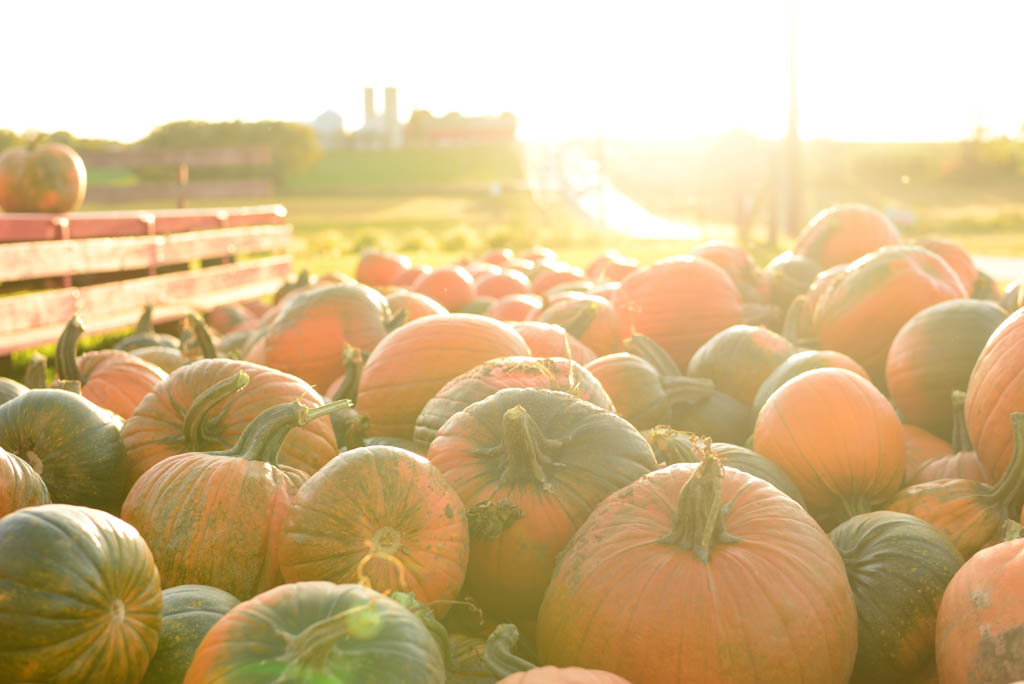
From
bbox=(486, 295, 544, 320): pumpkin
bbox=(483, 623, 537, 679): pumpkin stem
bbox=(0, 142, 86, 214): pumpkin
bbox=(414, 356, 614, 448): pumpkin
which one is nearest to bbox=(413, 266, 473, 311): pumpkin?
bbox=(486, 295, 544, 320): pumpkin

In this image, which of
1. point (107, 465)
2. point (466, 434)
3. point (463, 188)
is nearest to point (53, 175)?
point (107, 465)

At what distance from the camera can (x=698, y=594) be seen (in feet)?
6.98

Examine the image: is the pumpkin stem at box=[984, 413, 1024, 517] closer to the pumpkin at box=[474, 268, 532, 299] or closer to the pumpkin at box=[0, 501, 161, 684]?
the pumpkin at box=[0, 501, 161, 684]

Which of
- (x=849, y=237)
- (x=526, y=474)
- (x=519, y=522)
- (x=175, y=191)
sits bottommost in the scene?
(x=519, y=522)

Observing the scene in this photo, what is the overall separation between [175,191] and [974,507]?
46.2 ft

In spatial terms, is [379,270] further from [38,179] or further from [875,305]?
[875,305]

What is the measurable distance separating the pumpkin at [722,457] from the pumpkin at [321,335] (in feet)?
5.36

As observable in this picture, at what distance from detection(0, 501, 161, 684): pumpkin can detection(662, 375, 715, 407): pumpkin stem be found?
223cm

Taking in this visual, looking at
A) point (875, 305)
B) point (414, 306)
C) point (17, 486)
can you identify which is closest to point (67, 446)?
point (17, 486)

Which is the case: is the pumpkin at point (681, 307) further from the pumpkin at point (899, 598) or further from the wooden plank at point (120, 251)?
the wooden plank at point (120, 251)

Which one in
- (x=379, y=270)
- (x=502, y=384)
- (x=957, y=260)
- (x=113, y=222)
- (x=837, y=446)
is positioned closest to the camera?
(x=502, y=384)

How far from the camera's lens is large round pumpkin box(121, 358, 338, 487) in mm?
2879

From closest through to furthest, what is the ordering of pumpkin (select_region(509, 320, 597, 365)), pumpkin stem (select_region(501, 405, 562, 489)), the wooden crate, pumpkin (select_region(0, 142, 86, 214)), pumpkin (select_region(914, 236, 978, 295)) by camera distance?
pumpkin stem (select_region(501, 405, 562, 489)) < pumpkin (select_region(509, 320, 597, 365)) < pumpkin (select_region(914, 236, 978, 295)) < the wooden crate < pumpkin (select_region(0, 142, 86, 214))

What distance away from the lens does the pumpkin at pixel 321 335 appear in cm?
423
